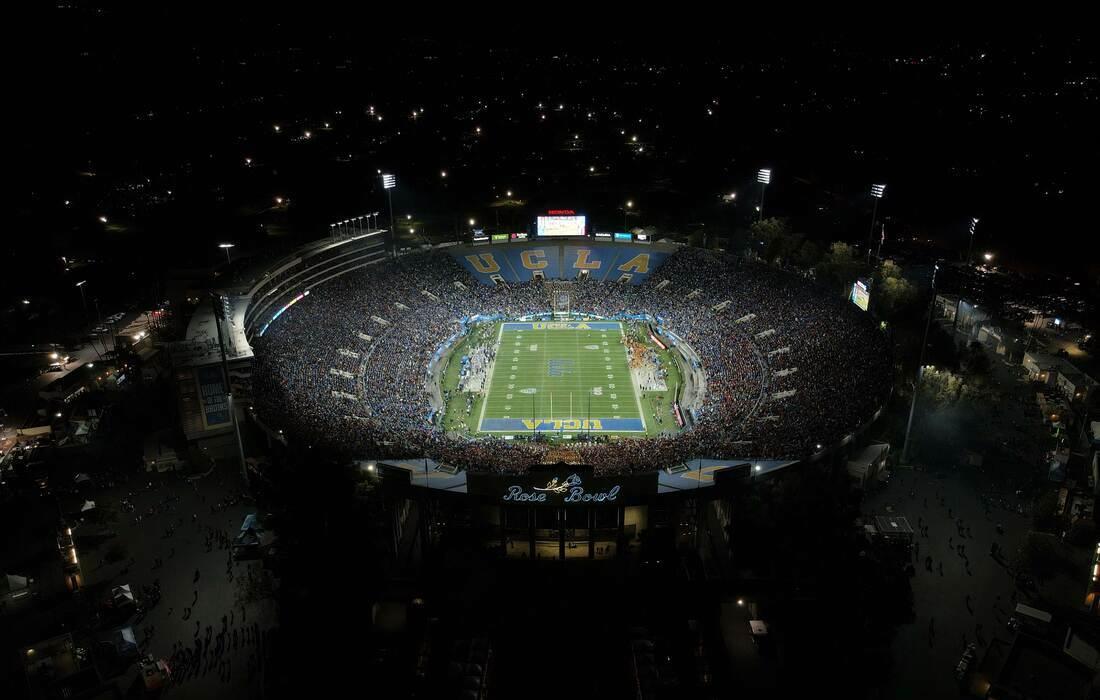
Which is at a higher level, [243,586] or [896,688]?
[243,586]

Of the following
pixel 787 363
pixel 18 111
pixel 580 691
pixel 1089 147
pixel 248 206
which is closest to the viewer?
pixel 580 691

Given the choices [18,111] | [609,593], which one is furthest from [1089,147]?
[18,111]

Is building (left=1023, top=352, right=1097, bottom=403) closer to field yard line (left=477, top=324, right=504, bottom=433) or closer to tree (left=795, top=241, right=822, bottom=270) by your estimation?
tree (left=795, top=241, right=822, bottom=270)

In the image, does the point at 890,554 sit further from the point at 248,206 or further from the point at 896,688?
the point at 248,206

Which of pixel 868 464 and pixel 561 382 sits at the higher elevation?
pixel 561 382

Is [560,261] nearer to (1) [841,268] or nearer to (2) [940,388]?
(1) [841,268]

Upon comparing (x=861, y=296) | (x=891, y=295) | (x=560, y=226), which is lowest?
(x=891, y=295)

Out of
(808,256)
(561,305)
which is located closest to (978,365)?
(808,256)

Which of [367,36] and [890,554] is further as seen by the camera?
[367,36]
